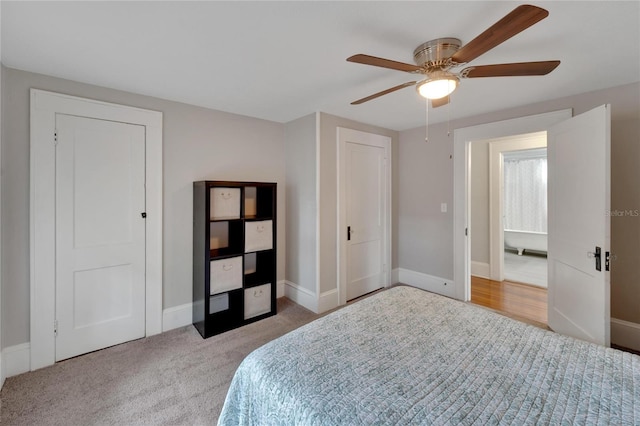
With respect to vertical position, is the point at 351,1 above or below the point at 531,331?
above

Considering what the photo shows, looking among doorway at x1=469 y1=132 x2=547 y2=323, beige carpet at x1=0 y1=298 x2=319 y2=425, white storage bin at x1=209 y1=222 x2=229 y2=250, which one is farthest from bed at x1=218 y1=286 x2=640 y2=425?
doorway at x1=469 y1=132 x2=547 y2=323

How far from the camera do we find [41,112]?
2102 millimetres

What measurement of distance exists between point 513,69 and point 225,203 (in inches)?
99.9

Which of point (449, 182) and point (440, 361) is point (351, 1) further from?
point (449, 182)

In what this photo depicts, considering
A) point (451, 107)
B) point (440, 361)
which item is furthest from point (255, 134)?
point (440, 361)

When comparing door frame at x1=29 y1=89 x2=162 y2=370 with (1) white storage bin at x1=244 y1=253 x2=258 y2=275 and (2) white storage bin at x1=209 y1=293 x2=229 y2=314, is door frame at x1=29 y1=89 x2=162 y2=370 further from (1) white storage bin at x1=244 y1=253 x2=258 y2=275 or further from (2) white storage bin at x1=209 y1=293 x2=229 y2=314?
(1) white storage bin at x1=244 y1=253 x2=258 y2=275

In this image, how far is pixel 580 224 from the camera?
7.48 feet

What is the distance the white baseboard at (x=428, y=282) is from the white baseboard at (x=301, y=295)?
1632 mm

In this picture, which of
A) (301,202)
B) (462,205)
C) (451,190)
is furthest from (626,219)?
(301,202)

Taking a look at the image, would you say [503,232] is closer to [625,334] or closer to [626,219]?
[626,219]

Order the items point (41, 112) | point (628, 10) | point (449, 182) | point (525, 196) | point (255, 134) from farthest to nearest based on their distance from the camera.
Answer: point (525, 196), point (449, 182), point (255, 134), point (41, 112), point (628, 10)

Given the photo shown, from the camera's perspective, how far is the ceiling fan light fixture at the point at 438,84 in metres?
1.62

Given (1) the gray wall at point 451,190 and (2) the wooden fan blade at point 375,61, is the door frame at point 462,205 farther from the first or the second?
(2) the wooden fan blade at point 375,61

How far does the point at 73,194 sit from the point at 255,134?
1.84 m
